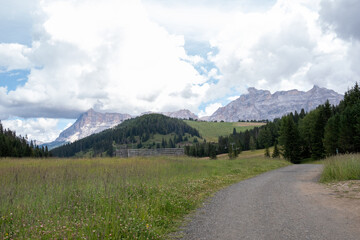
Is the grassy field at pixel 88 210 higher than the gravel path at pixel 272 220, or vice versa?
the grassy field at pixel 88 210

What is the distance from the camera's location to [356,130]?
47.1 m

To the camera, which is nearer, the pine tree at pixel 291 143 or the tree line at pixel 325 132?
the tree line at pixel 325 132

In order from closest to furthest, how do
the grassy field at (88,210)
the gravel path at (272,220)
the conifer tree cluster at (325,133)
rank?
the grassy field at (88,210), the gravel path at (272,220), the conifer tree cluster at (325,133)

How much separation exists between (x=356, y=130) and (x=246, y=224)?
50645 mm

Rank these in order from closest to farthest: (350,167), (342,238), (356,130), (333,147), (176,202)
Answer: (342,238) → (176,202) → (350,167) → (356,130) → (333,147)

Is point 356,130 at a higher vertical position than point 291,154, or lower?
higher

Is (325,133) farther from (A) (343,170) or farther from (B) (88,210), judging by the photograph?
(B) (88,210)

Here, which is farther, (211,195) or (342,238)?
(211,195)

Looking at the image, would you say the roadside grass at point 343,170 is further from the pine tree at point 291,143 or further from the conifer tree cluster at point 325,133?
the pine tree at point 291,143

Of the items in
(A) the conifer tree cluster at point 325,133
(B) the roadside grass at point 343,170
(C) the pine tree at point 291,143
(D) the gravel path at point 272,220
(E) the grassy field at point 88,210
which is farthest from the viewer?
(C) the pine tree at point 291,143

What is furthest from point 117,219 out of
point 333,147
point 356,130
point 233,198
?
point 333,147

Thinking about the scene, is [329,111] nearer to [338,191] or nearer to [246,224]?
[338,191]

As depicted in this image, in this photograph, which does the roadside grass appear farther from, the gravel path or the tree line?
the tree line

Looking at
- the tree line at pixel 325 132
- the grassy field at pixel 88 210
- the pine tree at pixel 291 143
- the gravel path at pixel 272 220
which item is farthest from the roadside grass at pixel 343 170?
the pine tree at pixel 291 143
